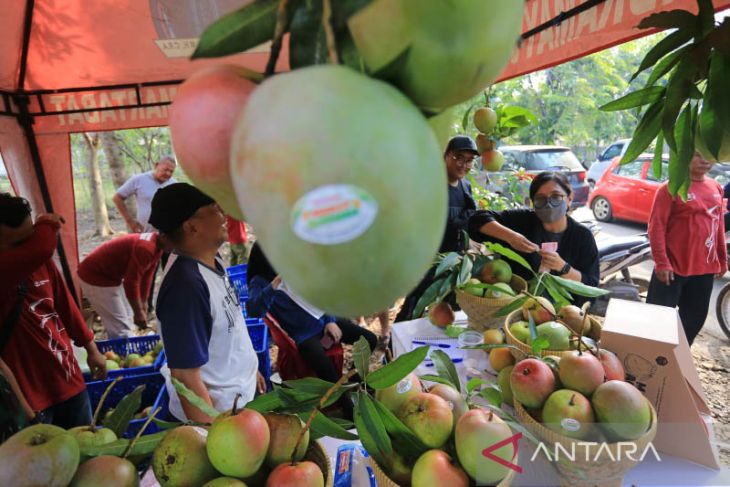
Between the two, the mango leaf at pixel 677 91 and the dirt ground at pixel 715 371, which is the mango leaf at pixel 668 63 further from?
the dirt ground at pixel 715 371

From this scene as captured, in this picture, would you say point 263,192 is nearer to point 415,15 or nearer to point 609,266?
point 415,15

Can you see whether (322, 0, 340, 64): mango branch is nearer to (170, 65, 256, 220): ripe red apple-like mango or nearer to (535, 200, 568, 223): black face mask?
(170, 65, 256, 220): ripe red apple-like mango

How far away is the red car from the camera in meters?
6.17

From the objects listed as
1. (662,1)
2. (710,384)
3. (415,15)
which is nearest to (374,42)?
(415,15)

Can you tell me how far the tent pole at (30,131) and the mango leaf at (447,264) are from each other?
2459 millimetres

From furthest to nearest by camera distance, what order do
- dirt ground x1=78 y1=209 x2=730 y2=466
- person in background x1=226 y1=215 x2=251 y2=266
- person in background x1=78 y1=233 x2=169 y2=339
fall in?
person in background x1=226 y1=215 x2=251 y2=266 < person in background x1=78 y1=233 x2=169 y2=339 < dirt ground x1=78 y1=209 x2=730 y2=466

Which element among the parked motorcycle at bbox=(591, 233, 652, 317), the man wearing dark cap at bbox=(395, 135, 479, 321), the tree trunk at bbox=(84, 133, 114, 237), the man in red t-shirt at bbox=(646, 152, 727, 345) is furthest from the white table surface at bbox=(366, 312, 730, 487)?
the tree trunk at bbox=(84, 133, 114, 237)

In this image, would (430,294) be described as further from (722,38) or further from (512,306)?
(722,38)

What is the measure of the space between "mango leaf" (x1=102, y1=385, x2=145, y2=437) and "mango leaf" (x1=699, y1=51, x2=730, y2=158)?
125cm

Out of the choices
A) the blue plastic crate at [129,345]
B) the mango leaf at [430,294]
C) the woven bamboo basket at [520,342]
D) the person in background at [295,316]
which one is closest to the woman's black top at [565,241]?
the mango leaf at [430,294]

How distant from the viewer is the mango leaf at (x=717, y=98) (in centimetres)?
73

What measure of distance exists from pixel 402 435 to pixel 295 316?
150 cm

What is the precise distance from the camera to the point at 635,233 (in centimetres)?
656

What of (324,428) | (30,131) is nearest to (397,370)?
(324,428)
